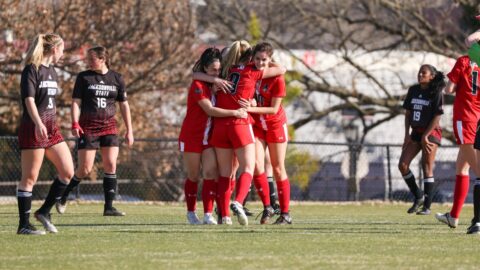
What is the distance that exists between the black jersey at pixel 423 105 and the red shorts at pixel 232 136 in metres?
4.78

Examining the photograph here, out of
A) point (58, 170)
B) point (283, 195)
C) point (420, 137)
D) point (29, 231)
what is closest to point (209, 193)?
point (283, 195)

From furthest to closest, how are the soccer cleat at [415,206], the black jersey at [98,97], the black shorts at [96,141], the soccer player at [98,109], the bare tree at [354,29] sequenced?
the bare tree at [354,29] < the soccer cleat at [415,206] < the black shorts at [96,141] < the black jersey at [98,97] < the soccer player at [98,109]

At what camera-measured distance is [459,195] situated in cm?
1191

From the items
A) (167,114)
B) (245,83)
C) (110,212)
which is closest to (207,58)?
(245,83)

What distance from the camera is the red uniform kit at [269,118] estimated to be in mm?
12055

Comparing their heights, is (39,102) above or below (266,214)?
above

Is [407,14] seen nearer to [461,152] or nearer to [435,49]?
[435,49]

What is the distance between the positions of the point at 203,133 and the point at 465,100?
2825mm

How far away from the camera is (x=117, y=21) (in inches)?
1086

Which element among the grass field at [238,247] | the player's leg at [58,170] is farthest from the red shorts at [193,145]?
the player's leg at [58,170]

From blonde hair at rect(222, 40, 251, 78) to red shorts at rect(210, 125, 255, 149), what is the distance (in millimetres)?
561

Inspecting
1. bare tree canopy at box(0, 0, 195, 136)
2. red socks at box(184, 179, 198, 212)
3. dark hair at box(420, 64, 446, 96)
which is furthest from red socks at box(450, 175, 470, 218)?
bare tree canopy at box(0, 0, 195, 136)

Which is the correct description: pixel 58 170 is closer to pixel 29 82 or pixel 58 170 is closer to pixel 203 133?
pixel 29 82

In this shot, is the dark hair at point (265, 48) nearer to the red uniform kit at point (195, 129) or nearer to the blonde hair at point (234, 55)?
the blonde hair at point (234, 55)
